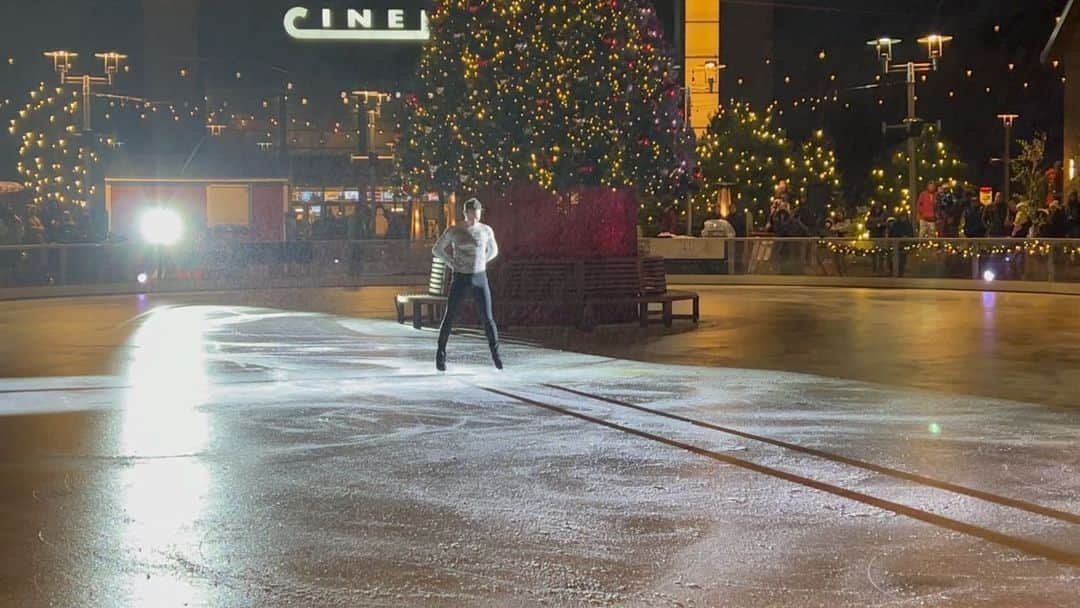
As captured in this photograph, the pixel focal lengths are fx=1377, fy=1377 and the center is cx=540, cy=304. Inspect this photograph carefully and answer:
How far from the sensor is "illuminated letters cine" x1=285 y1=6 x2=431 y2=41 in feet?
191

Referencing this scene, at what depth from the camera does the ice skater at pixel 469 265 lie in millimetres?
13781

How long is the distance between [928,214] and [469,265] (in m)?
21.4

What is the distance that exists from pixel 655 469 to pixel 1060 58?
1361 inches

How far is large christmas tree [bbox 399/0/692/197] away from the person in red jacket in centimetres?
593

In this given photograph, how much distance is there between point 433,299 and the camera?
18828 mm

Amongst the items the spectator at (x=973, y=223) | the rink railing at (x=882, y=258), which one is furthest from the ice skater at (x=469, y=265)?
the spectator at (x=973, y=223)

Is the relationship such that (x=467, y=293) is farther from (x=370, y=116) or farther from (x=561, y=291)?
(x=370, y=116)

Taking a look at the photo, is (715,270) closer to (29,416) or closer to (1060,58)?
(1060,58)

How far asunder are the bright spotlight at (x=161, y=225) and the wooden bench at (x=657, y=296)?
19.5 meters

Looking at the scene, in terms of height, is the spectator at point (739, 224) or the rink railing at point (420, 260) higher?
the spectator at point (739, 224)

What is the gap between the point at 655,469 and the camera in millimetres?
8586

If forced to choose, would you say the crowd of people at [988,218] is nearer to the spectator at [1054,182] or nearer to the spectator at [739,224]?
the spectator at [1054,182]

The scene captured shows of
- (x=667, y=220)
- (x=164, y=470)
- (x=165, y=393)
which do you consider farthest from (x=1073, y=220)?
(x=164, y=470)

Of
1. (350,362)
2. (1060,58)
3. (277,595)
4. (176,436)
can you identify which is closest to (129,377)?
(350,362)
